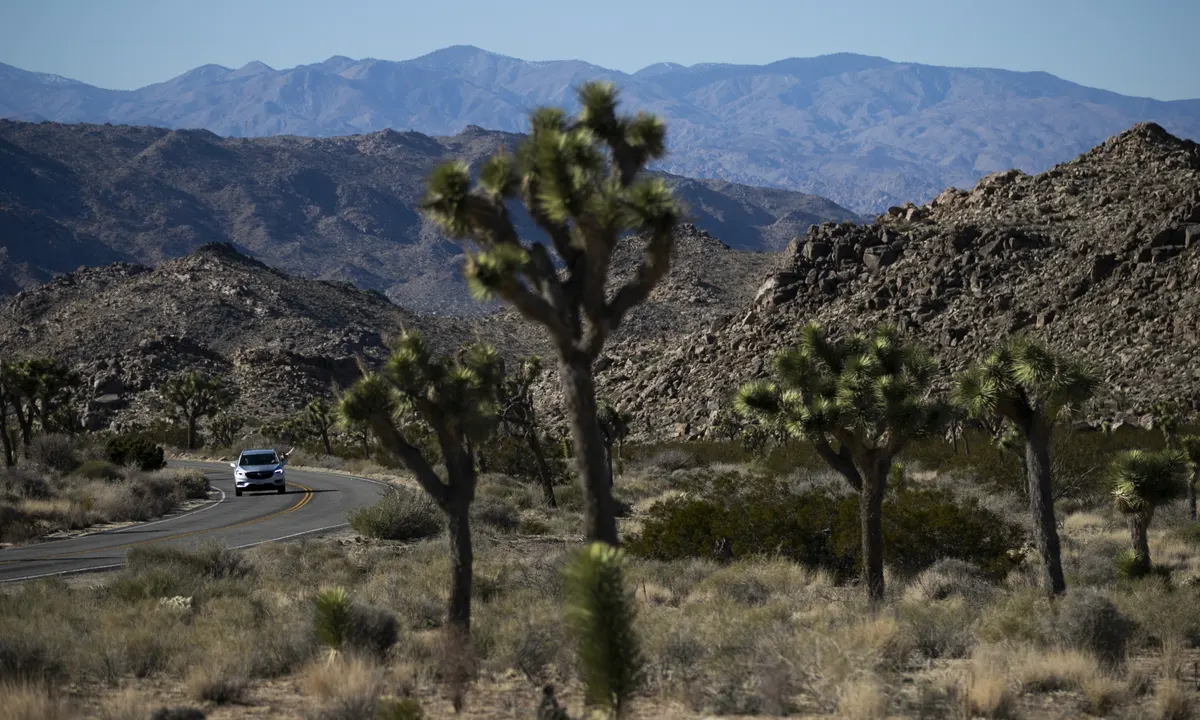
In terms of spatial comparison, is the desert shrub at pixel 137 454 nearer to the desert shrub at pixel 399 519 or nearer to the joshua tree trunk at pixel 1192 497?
the desert shrub at pixel 399 519

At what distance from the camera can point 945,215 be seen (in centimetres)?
6844

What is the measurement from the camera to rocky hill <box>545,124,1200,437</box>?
48375 mm

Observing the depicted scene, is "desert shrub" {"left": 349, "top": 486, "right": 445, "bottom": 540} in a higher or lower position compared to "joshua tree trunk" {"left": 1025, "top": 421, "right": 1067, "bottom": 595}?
lower

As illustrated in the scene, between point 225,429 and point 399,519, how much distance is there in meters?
53.2

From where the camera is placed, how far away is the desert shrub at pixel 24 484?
30.0 m

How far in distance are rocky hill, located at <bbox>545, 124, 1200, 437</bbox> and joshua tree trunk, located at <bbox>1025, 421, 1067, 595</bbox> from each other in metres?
31.4

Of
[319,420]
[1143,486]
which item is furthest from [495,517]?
[319,420]

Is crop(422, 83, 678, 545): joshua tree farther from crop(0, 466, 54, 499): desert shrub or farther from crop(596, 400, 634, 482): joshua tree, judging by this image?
crop(596, 400, 634, 482): joshua tree

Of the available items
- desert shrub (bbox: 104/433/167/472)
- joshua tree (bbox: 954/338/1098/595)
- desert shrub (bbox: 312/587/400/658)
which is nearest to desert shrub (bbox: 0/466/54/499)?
desert shrub (bbox: 104/433/167/472)

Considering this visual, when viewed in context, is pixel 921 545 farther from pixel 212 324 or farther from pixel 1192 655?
pixel 212 324

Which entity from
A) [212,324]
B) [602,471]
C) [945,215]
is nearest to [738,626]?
[602,471]

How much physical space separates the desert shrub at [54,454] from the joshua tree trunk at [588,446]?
33.7 metres

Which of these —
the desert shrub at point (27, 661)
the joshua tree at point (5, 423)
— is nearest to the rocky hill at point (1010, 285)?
the joshua tree at point (5, 423)

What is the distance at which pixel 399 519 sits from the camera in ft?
82.3
